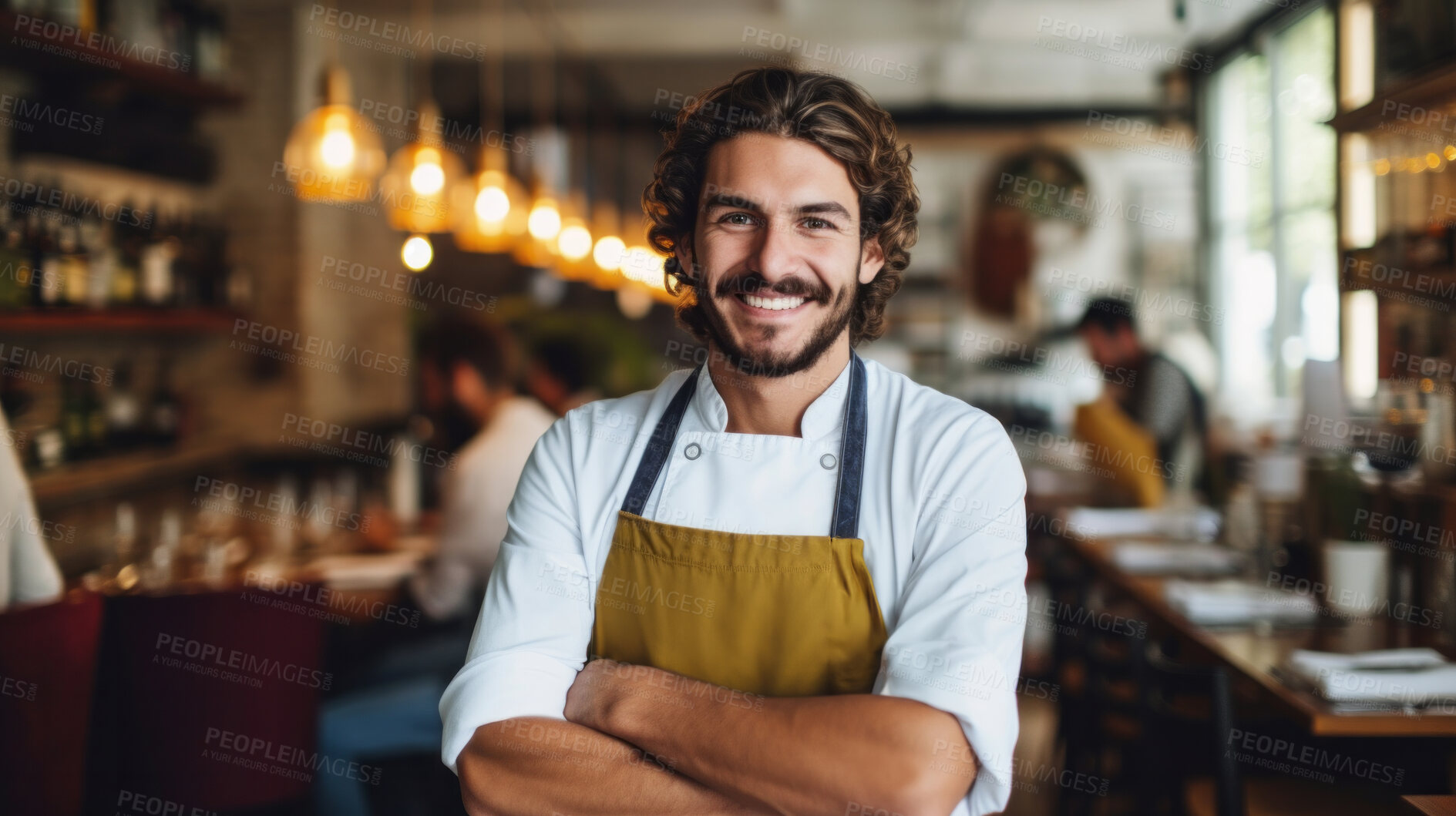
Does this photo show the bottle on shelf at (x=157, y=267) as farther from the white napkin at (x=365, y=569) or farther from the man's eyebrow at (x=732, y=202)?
the man's eyebrow at (x=732, y=202)

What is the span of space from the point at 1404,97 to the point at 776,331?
2.05 meters

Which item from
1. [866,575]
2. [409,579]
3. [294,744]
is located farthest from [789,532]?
[409,579]

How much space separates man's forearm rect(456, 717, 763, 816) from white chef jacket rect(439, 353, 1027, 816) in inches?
1.1

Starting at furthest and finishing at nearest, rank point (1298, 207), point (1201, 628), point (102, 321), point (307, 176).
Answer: point (1298, 207) → point (102, 321) → point (307, 176) → point (1201, 628)

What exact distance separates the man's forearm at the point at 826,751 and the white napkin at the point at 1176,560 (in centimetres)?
243

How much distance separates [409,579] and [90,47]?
6.34 ft

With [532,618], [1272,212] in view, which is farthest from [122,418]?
[1272,212]

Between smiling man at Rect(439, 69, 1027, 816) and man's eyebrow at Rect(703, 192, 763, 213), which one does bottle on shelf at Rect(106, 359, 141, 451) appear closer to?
smiling man at Rect(439, 69, 1027, 816)

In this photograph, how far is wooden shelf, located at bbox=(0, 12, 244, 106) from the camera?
3.10 meters

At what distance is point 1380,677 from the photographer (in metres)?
2.11

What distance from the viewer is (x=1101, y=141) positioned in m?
7.78

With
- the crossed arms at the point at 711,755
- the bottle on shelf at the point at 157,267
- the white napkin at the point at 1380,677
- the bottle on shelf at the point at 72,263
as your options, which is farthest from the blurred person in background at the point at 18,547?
the white napkin at the point at 1380,677

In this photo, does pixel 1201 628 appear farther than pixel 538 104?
No

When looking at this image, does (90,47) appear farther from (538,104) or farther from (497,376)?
(538,104)
